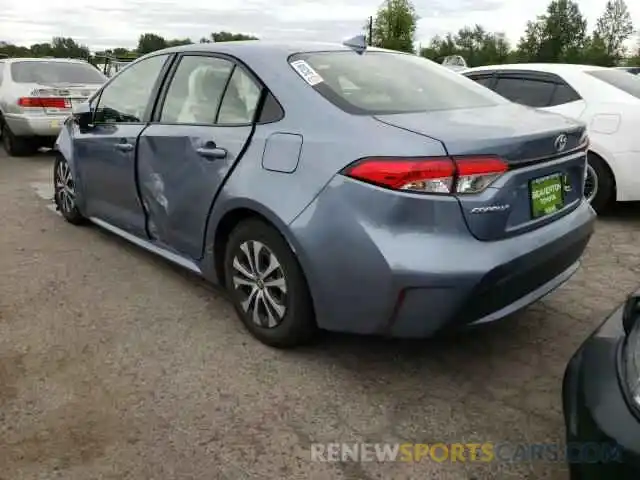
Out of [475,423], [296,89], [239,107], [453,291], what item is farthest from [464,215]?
[239,107]

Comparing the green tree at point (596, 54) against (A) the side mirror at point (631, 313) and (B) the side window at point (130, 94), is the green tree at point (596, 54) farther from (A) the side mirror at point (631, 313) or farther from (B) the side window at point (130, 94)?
(A) the side mirror at point (631, 313)

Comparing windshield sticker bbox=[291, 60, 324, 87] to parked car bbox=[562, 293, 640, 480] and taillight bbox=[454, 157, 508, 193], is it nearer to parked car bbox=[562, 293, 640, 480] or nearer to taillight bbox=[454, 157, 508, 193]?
taillight bbox=[454, 157, 508, 193]

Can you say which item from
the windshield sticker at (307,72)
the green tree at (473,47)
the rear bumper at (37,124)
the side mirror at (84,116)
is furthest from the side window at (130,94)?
the green tree at (473,47)

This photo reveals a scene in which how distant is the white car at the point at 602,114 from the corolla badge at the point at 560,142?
2677mm

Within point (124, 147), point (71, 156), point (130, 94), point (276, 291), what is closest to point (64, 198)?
point (71, 156)

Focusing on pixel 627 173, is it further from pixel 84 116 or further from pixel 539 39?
pixel 539 39

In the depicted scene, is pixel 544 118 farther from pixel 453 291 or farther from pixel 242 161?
pixel 242 161

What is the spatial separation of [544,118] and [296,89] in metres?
1.18

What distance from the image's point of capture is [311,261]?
266 centimetres

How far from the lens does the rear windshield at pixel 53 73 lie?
30.1ft

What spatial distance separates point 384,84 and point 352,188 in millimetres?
842

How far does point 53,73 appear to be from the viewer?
30.8 feet

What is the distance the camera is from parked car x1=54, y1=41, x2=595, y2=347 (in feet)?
7.96

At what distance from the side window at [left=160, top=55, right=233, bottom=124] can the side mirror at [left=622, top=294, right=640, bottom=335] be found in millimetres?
2211
